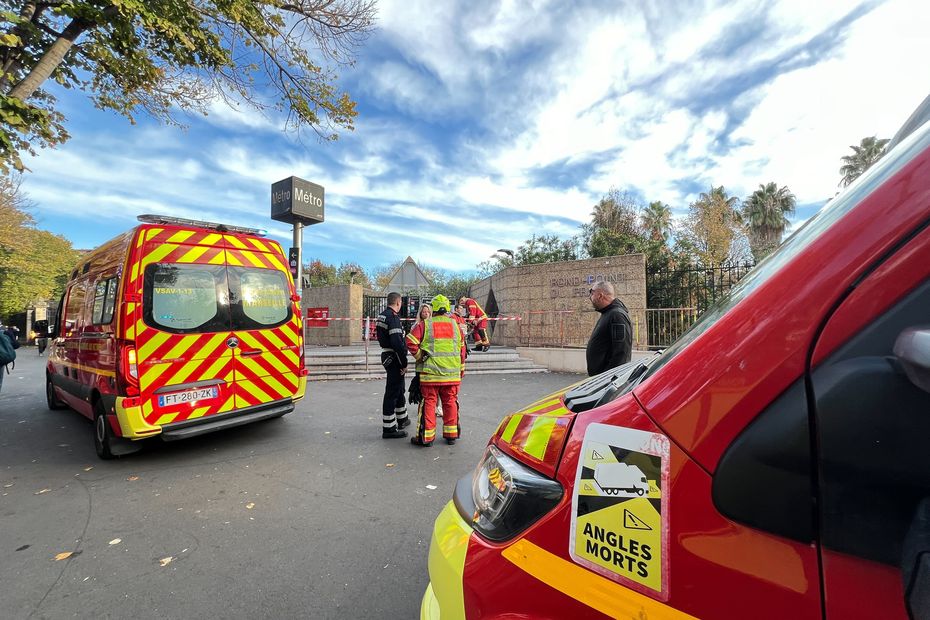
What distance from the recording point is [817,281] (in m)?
0.80

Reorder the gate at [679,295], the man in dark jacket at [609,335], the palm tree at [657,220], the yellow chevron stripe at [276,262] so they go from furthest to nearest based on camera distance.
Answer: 1. the palm tree at [657,220]
2. the gate at [679,295]
3. the yellow chevron stripe at [276,262]
4. the man in dark jacket at [609,335]

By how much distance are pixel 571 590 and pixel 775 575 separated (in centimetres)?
41

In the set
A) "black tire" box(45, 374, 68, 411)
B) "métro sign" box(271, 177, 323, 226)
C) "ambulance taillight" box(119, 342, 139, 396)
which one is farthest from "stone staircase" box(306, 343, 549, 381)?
"ambulance taillight" box(119, 342, 139, 396)

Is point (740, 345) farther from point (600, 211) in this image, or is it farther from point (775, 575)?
point (600, 211)

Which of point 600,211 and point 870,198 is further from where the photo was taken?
point 600,211

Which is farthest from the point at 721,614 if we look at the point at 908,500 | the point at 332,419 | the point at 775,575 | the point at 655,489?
the point at 332,419

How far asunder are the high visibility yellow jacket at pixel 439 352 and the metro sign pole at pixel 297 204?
6270mm

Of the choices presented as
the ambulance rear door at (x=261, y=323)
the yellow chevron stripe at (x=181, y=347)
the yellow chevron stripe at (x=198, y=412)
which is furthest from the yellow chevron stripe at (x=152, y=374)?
the ambulance rear door at (x=261, y=323)

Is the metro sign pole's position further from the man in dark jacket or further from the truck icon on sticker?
the truck icon on sticker

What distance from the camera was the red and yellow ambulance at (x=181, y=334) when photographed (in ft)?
13.7

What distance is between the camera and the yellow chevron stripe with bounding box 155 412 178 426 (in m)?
4.22

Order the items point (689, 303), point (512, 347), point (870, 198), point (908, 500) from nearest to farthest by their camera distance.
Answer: point (908, 500) < point (870, 198) < point (689, 303) < point (512, 347)

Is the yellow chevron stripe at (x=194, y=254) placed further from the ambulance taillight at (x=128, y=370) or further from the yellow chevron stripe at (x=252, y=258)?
the ambulance taillight at (x=128, y=370)

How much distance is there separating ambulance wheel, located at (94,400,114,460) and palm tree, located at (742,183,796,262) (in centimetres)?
3810
